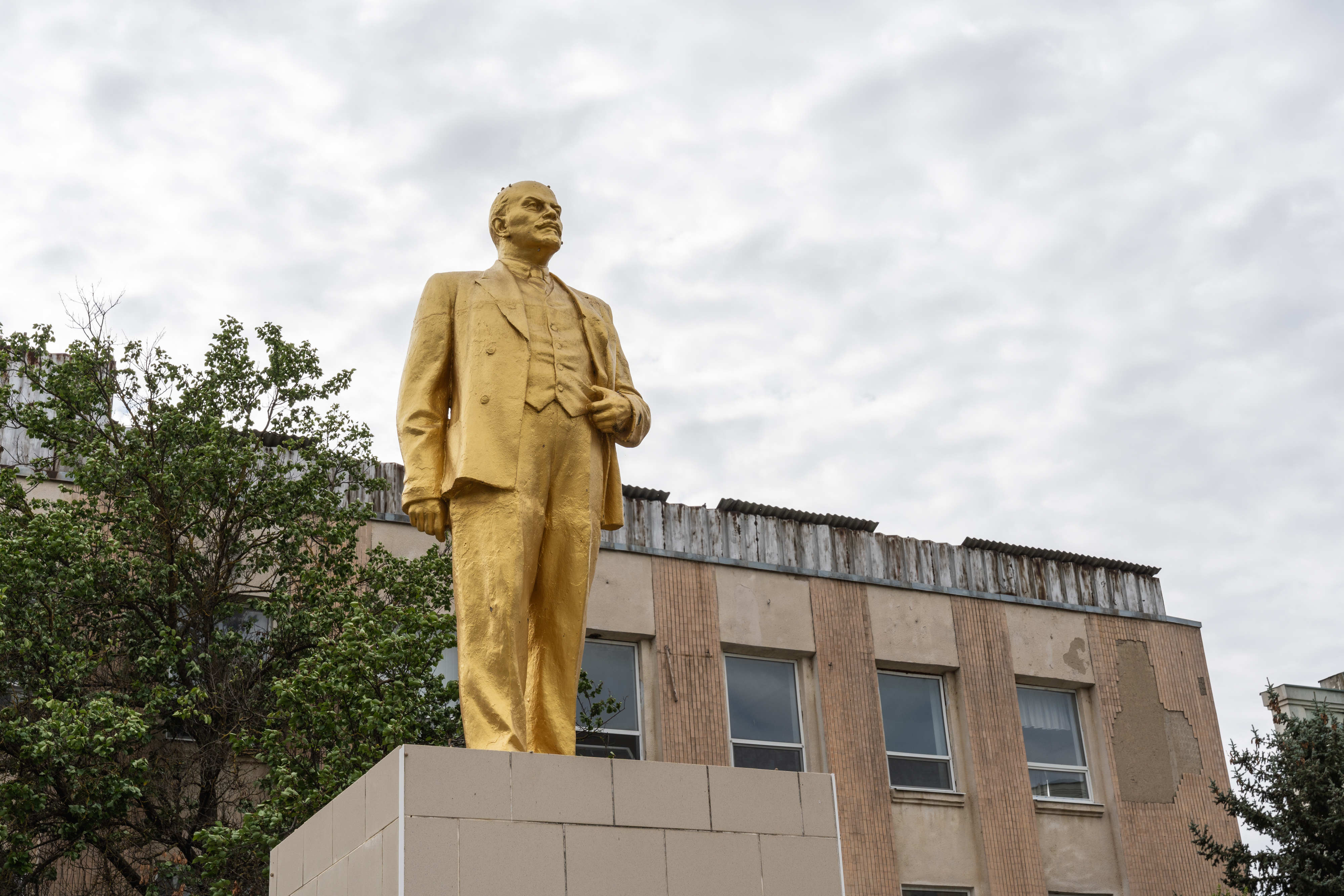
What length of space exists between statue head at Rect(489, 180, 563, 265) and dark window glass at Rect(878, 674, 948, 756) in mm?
12865

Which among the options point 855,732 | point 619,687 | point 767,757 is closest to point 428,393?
point 619,687

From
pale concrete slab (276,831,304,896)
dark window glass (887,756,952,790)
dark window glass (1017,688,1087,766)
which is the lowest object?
pale concrete slab (276,831,304,896)

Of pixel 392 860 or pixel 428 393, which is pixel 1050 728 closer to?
pixel 428 393

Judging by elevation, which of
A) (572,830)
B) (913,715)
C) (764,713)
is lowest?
(572,830)

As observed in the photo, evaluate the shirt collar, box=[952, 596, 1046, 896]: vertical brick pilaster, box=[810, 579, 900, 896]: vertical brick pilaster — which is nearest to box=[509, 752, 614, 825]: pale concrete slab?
the shirt collar

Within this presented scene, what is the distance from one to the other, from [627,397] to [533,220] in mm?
1062

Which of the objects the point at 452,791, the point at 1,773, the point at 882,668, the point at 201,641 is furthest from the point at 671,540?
the point at 452,791

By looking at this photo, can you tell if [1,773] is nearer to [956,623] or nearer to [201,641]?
[201,641]

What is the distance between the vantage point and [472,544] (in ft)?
21.4

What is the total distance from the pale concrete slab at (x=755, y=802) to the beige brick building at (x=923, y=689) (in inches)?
419

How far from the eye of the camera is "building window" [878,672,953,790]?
18.9 metres

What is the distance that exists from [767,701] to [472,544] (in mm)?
12464

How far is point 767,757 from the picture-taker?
1803cm

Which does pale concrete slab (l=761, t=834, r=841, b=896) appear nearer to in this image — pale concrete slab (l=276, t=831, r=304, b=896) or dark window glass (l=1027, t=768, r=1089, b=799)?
pale concrete slab (l=276, t=831, r=304, b=896)
